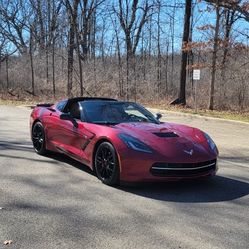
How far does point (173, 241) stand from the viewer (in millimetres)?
4734

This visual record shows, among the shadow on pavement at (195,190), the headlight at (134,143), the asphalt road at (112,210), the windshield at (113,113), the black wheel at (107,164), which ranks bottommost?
the shadow on pavement at (195,190)

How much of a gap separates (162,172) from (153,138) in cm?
54

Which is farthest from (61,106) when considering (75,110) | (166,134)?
(166,134)

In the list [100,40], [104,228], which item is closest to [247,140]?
[104,228]

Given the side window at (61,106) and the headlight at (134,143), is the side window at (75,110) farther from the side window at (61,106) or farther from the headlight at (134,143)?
the headlight at (134,143)

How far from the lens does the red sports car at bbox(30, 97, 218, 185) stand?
6715 millimetres

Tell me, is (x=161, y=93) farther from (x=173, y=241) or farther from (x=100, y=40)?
(x=173, y=241)

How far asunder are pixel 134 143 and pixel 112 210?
4.35 feet

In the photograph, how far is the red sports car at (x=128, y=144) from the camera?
671 cm

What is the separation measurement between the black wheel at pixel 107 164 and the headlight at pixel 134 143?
22 centimetres

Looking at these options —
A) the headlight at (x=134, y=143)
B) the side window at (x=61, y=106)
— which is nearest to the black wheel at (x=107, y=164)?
the headlight at (x=134, y=143)

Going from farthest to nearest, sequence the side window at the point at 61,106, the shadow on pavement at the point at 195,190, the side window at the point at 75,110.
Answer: the side window at the point at 61,106 → the side window at the point at 75,110 → the shadow on pavement at the point at 195,190

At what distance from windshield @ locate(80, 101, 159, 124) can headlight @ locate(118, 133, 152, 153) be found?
2.96ft

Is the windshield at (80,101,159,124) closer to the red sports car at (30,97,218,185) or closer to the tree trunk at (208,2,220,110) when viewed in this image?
the red sports car at (30,97,218,185)
